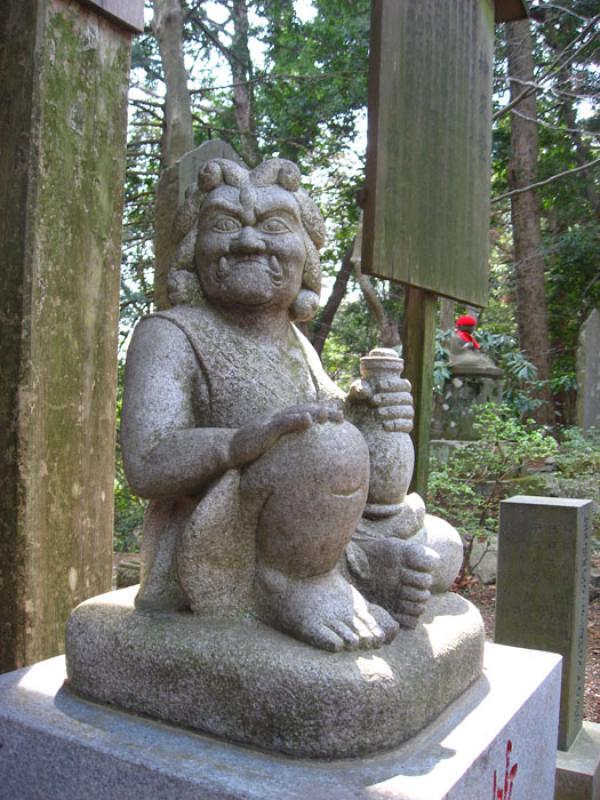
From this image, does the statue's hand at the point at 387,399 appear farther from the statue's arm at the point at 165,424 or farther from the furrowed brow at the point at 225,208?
the furrowed brow at the point at 225,208

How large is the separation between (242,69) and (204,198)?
799 centimetres

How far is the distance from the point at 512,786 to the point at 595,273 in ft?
36.5

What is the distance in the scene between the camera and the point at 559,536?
3562 mm

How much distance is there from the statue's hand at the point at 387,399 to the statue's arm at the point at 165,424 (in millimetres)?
449

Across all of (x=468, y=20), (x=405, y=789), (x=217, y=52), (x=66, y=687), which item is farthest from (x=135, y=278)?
(x=405, y=789)

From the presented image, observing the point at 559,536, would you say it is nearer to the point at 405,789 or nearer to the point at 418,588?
the point at 418,588

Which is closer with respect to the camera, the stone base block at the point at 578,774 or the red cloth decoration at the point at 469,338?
the stone base block at the point at 578,774

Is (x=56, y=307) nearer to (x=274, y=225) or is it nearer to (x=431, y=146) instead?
(x=274, y=225)

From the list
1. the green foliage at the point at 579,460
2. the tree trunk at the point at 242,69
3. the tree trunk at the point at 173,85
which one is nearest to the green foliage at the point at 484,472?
the green foliage at the point at 579,460

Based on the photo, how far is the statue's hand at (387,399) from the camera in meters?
2.16

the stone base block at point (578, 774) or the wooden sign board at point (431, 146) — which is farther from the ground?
the wooden sign board at point (431, 146)

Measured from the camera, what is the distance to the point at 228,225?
2.12 meters

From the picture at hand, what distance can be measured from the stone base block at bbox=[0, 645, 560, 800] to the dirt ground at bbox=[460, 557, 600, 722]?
8.57 ft

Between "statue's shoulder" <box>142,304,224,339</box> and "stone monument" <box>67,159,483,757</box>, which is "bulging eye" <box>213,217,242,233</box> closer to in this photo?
"stone monument" <box>67,159,483,757</box>
